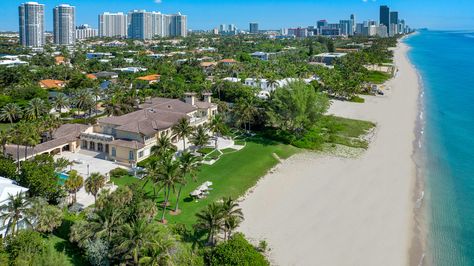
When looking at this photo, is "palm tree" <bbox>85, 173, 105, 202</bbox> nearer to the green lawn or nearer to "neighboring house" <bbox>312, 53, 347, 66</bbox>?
the green lawn

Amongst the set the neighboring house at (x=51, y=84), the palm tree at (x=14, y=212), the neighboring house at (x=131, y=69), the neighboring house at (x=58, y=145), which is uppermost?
the neighboring house at (x=131, y=69)

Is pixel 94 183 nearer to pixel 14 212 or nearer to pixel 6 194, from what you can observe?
pixel 6 194

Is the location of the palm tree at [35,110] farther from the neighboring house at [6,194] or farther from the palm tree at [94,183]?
the palm tree at [94,183]

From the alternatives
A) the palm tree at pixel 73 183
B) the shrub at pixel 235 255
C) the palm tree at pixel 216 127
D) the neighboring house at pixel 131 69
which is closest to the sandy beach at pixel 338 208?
the shrub at pixel 235 255

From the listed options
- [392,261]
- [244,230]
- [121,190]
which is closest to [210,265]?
[244,230]

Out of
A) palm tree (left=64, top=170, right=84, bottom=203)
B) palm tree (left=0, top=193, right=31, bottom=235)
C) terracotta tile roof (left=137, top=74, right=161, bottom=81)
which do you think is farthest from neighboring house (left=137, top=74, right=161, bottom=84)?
palm tree (left=0, top=193, right=31, bottom=235)

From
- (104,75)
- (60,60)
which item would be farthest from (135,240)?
(60,60)
